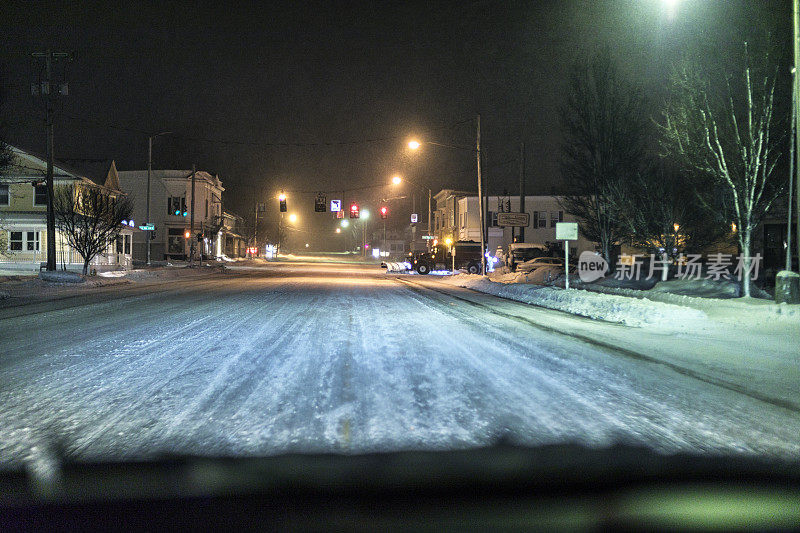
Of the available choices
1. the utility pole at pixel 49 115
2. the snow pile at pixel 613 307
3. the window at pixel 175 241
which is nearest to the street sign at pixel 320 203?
the utility pole at pixel 49 115

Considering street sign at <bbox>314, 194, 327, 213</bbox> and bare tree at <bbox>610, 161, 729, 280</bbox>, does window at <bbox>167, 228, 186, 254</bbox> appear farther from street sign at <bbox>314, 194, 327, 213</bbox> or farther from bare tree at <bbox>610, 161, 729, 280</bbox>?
bare tree at <bbox>610, 161, 729, 280</bbox>

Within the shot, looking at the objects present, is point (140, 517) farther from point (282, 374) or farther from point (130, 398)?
point (282, 374)

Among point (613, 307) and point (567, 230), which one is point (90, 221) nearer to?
point (567, 230)

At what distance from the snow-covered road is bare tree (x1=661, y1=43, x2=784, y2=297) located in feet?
29.9

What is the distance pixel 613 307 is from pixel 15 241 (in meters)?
39.7

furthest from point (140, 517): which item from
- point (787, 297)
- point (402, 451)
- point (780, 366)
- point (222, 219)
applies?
point (222, 219)

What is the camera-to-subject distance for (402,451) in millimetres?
3955

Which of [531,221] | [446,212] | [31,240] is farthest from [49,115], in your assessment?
[446,212]

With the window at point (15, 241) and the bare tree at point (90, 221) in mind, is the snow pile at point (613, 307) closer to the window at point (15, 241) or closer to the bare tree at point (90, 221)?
the bare tree at point (90, 221)

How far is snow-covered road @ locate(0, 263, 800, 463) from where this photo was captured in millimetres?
4211

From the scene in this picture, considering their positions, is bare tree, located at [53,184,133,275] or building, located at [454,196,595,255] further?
building, located at [454,196,595,255]

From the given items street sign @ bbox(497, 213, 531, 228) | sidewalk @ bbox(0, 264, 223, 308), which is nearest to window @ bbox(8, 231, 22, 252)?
sidewalk @ bbox(0, 264, 223, 308)

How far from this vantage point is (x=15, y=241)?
36.9 meters

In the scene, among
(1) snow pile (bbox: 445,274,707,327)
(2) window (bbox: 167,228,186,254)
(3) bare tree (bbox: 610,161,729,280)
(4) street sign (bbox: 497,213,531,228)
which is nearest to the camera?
(1) snow pile (bbox: 445,274,707,327)
